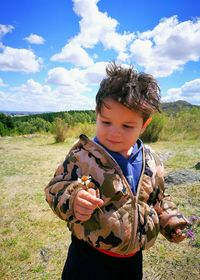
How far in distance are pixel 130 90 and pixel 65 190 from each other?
577 mm

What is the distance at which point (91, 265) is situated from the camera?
158 centimetres

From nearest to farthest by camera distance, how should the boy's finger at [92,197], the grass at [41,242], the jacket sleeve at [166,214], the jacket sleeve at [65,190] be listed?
1. the boy's finger at [92,197]
2. the jacket sleeve at [65,190]
3. the jacket sleeve at [166,214]
4. the grass at [41,242]

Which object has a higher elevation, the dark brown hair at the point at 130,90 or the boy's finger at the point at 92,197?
the dark brown hair at the point at 130,90

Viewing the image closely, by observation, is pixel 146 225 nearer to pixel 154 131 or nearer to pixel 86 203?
pixel 86 203

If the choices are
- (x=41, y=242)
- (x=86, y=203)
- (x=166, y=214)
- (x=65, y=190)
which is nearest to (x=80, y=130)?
(x=41, y=242)

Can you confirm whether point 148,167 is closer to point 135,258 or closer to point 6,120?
point 135,258

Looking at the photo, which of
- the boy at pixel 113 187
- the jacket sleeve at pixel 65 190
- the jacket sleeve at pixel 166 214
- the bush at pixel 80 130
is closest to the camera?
the jacket sleeve at pixel 65 190

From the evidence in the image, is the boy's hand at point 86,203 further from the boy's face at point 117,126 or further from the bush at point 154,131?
the bush at point 154,131

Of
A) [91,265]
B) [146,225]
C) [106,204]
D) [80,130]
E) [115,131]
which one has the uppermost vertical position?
[115,131]

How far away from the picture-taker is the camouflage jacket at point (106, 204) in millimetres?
1494

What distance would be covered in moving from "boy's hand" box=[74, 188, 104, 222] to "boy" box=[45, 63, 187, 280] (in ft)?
0.29

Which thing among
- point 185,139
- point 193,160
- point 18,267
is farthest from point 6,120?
point 18,267

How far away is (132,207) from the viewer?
1.56m

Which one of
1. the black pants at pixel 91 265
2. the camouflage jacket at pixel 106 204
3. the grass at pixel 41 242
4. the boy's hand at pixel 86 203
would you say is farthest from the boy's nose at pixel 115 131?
the grass at pixel 41 242
